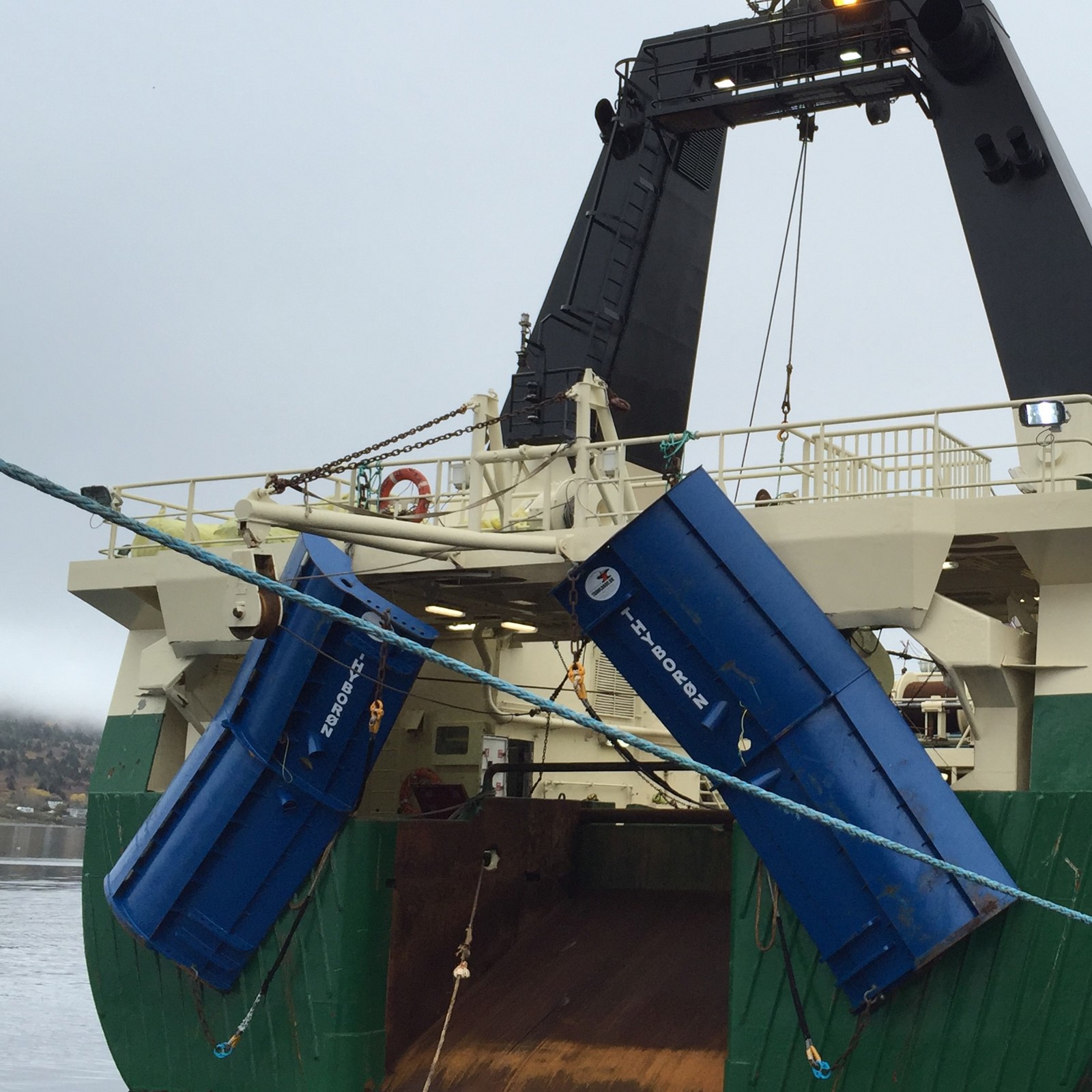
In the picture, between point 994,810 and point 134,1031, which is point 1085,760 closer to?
point 994,810

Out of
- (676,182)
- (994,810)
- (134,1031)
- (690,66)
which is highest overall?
(690,66)

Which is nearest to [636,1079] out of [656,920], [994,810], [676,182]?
[656,920]

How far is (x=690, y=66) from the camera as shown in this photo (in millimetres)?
16156

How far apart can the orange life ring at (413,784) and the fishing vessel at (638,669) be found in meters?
0.08

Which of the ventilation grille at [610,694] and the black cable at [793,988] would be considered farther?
the ventilation grille at [610,694]

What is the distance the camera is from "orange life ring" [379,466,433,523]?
13039mm

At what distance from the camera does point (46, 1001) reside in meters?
25.4

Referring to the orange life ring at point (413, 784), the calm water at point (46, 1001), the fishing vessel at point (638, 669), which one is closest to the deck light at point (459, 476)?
the fishing vessel at point (638, 669)

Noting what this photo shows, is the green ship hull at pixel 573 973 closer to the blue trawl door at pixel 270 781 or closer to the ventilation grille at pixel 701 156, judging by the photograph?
the blue trawl door at pixel 270 781

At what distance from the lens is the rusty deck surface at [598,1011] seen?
1188cm

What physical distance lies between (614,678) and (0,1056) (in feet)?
29.7

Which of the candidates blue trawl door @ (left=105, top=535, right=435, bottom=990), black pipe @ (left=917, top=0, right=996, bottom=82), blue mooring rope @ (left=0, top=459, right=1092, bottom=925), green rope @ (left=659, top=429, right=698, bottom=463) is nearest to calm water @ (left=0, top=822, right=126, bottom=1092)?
blue trawl door @ (left=105, top=535, right=435, bottom=990)

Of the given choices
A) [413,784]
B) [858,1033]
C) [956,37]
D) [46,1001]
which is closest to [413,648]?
[858,1033]

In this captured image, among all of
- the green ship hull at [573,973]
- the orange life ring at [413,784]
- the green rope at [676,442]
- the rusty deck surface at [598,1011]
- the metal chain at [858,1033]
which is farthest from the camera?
the orange life ring at [413,784]
